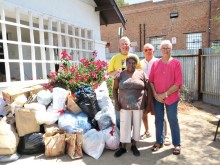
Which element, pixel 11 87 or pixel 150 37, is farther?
pixel 150 37

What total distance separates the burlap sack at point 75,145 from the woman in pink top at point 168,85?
57.0 inches

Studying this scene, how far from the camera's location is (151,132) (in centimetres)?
485

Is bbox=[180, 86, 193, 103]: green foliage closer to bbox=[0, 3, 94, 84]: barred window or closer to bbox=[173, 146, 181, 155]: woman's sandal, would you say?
bbox=[0, 3, 94, 84]: barred window

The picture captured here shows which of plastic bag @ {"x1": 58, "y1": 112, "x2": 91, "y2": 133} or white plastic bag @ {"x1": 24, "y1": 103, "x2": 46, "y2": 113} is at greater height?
white plastic bag @ {"x1": 24, "y1": 103, "x2": 46, "y2": 113}

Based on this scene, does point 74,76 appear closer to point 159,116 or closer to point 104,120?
point 104,120

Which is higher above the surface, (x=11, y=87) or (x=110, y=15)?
(x=110, y=15)

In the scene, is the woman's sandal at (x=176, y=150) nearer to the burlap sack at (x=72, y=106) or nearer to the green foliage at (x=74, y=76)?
the burlap sack at (x=72, y=106)

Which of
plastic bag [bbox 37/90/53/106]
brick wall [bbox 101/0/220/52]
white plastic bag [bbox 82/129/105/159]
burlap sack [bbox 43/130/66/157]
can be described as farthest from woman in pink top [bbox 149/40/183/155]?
brick wall [bbox 101/0/220/52]

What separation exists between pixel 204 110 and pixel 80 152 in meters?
5.08

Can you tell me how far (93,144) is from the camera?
3.75m

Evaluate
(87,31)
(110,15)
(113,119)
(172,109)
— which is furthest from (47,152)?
(110,15)

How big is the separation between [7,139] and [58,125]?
34.8 inches

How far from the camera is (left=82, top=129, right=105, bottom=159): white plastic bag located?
3727 millimetres

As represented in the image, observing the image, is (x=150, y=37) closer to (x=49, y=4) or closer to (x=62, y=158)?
(x=49, y=4)
